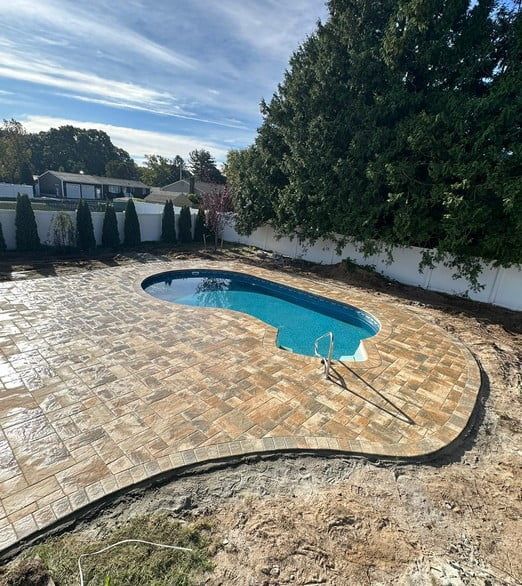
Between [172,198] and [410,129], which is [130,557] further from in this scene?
[172,198]

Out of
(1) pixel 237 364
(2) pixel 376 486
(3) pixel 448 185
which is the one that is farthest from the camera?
(3) pixel 448 185

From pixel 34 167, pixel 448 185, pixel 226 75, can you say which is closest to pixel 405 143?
pixel 448 185

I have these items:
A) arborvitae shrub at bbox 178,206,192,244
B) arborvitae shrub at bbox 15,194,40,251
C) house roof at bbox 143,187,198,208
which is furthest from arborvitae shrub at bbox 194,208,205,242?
house roof at bbox 143,187,198,208

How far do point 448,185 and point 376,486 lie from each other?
9.63 m

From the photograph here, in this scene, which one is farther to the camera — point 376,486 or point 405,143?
point 405,143

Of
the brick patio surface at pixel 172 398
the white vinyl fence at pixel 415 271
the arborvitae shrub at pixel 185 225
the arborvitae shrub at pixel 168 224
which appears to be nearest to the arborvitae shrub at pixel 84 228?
the arborvitae shrub at pixel 168 224

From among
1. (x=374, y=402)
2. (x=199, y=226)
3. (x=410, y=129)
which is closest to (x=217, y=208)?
(x=199, y=226)

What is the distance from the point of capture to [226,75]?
12242 millimetres

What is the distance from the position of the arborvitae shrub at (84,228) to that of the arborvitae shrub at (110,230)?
718mm

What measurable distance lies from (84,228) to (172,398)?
40.3ft

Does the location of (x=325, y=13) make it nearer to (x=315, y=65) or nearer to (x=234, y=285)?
(x=315, y=65)

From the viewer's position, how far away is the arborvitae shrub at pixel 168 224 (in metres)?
17.1

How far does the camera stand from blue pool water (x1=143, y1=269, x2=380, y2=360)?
8062 millimetres

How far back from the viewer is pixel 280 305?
1075 cm
